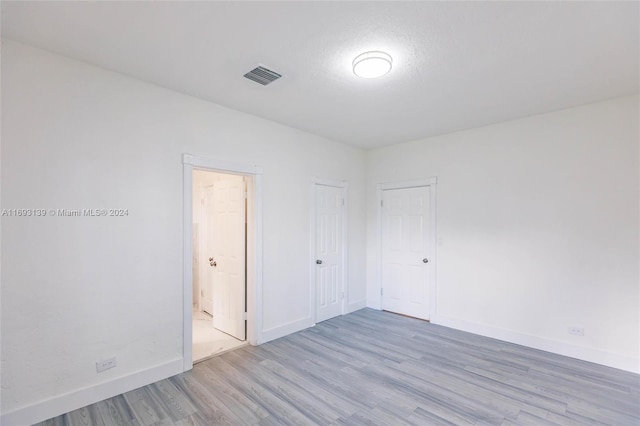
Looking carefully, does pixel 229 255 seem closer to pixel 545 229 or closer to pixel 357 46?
pixel 357 46

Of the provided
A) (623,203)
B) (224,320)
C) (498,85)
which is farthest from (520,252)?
(224,320)

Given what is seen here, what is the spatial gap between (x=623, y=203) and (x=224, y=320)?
4.81 m

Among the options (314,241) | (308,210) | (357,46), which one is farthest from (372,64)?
(314,241)

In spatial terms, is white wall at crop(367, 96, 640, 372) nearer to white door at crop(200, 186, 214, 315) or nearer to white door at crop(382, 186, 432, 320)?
white door at crop(382, 186, 432, 320)

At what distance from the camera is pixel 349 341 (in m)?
3.75

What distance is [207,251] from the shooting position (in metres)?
4.74

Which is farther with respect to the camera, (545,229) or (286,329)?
(286,329)

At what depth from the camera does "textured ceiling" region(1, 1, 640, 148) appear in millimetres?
1849

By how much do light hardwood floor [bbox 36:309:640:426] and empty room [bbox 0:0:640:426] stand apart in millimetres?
25

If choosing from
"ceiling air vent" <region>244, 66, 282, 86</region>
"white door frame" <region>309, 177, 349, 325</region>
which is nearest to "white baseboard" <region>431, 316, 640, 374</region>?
"white door frame" <region>309, 177, 349, 325</region>

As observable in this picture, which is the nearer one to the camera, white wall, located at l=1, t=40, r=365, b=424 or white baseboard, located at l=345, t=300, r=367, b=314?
white wall, located at l=1, t=40, r=365, b=424

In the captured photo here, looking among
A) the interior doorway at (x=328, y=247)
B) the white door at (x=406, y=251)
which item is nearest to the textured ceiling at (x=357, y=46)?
the interior doorway at (x=328, y=247)

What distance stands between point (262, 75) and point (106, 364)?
2.80 m

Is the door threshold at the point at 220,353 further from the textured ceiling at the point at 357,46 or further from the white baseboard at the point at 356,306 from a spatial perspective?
the textured ceiling at the point at 357,46
